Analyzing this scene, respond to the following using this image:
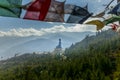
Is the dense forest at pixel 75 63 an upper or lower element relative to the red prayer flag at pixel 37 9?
lower

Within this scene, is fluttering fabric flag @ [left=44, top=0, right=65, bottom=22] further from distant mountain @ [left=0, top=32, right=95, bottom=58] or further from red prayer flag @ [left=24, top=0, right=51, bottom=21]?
distant mountain @ [left=0, top=32, right=95, bottom=58]

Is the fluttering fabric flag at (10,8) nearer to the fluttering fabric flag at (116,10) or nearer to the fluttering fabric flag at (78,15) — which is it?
the fluttering fabric flag at (78,15)

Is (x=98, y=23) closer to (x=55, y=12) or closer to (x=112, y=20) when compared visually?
(x=112, y=20)

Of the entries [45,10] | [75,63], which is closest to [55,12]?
[45,10]

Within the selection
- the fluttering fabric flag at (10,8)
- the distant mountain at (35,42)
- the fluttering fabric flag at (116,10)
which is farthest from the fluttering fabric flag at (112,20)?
the fluttering fabric flag at (10,8)

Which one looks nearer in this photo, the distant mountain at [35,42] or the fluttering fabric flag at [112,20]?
the distant mountain at [35,42]

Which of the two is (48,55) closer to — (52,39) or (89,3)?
(52,39)
